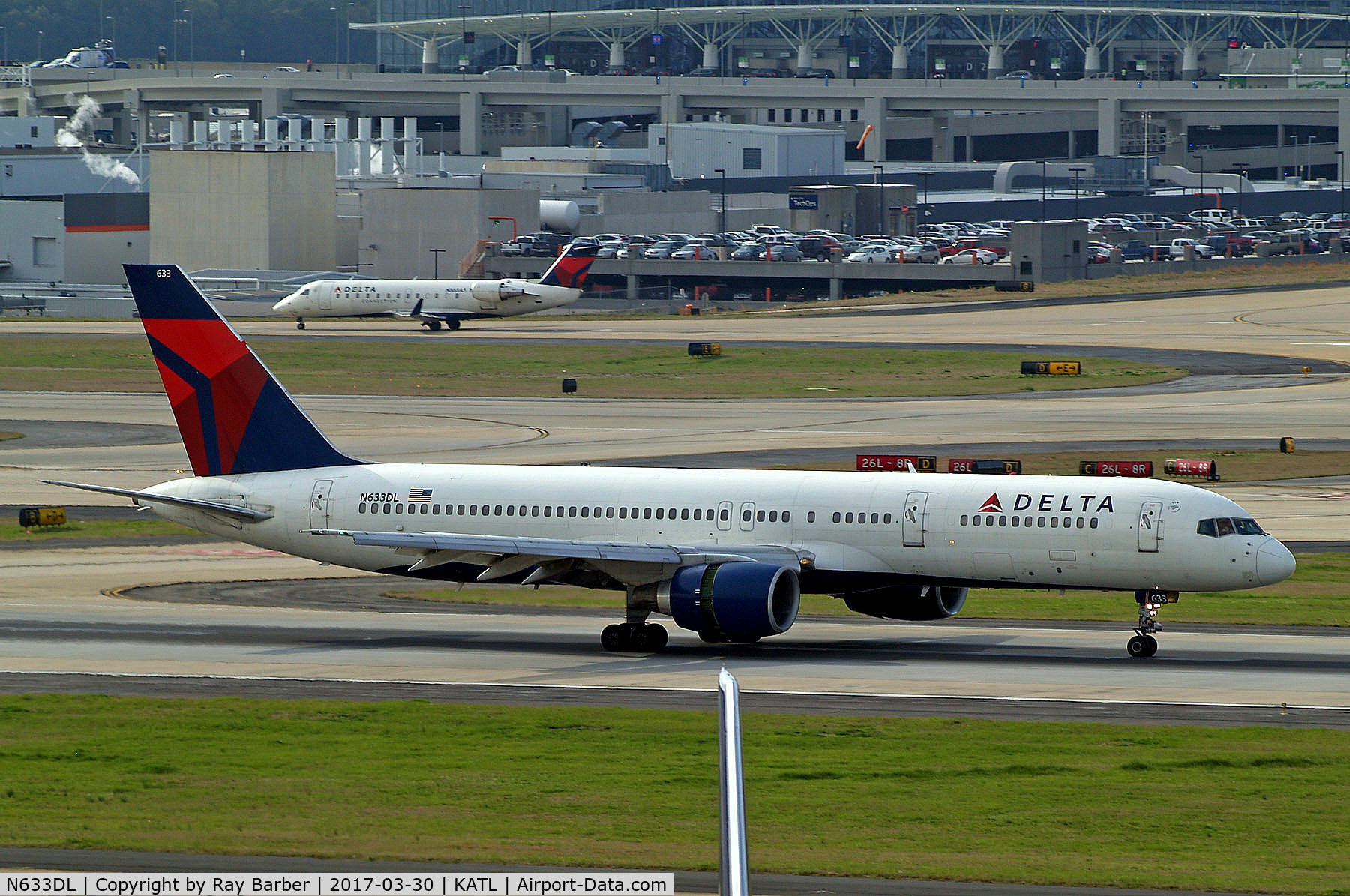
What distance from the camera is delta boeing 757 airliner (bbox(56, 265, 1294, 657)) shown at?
44.9 m

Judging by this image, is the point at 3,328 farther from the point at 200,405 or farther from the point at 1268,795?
the point at 1268,795

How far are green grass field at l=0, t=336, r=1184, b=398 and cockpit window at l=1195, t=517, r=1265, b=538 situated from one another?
65.2 m

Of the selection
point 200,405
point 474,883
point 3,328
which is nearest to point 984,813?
point 474,883

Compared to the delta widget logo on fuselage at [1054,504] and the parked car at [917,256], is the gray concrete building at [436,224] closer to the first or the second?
the parked car at [917,256]

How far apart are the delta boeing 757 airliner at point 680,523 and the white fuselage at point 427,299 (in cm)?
9868

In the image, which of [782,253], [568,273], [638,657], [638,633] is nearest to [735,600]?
[638,657]

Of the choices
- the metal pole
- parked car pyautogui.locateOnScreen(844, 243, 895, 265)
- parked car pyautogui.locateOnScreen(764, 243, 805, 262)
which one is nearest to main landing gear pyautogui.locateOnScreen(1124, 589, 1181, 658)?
the metal pole

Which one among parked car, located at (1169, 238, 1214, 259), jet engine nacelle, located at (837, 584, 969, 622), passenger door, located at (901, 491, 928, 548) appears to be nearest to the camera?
passenger door, located at (901, 491, 928, 548)

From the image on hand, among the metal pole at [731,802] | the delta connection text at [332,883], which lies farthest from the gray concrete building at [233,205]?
the metal pole at [731,802]

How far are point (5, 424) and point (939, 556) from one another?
6772cm

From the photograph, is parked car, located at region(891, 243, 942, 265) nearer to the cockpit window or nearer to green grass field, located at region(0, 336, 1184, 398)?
green grass field, located at region(0, 336, 1184, 398)

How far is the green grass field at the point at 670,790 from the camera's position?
26094 millimetres

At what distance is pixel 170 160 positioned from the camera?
197 m

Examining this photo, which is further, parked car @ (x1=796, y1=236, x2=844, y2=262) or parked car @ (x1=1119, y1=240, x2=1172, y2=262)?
parked car @ (x1=1119, y1=240, x2=1172, y2=262)
